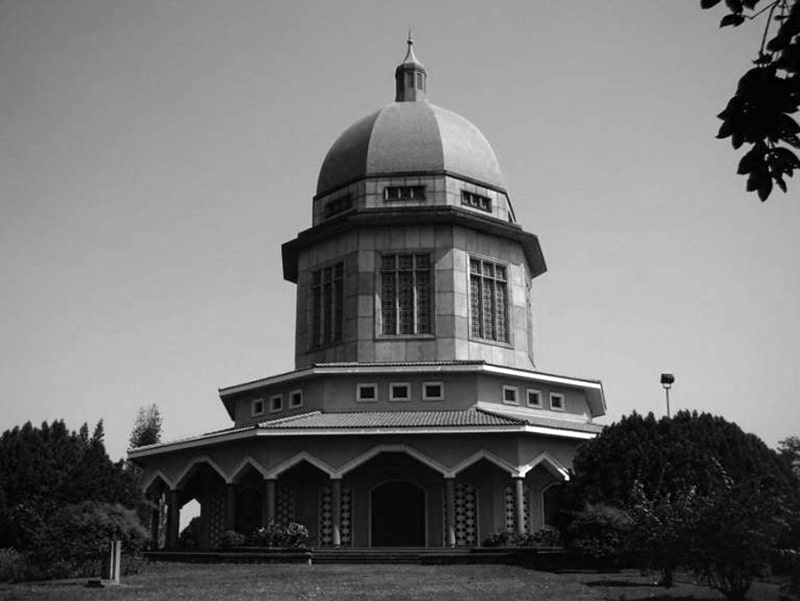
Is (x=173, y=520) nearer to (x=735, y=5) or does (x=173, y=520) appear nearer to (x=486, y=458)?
(x=486, y=458)

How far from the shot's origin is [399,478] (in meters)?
39.8

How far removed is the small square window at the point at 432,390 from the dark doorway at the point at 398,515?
3.76 meters

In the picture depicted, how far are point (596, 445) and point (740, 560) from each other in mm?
10834

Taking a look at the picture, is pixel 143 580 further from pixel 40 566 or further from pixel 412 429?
pixel 412 429

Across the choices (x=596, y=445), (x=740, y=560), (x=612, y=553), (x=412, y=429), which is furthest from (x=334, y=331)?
(x=740, y=560)

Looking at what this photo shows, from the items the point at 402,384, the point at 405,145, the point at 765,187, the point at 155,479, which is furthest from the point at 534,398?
the point at 765,187

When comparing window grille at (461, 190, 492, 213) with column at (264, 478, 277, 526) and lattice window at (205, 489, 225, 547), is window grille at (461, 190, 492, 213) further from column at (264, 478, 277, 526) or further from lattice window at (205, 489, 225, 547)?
lattice window at (205, 489, 225, 547)

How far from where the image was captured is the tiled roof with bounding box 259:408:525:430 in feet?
123

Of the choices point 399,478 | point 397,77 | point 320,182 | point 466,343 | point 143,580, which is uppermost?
point 397,77

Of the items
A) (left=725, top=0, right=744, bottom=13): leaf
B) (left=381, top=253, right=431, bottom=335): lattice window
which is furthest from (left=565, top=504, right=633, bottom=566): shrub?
(left=725, top=0, right=744, bottom=13): leaf

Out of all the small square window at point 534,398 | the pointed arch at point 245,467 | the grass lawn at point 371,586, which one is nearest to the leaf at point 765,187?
the grass lawn at point 371,586

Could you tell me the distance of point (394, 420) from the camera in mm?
38906

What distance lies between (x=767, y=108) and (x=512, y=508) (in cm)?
3339

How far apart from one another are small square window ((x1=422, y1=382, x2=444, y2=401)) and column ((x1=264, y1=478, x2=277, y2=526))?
23.6ft
